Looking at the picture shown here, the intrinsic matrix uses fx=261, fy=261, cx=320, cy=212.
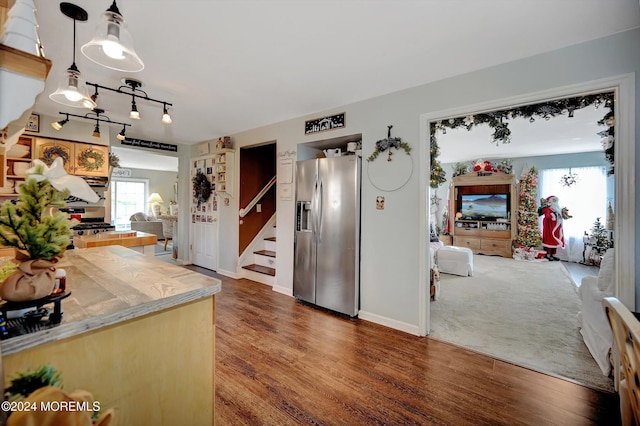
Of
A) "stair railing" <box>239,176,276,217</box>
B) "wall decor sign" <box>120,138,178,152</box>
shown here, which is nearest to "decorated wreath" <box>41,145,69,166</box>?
"wall decor sign" <box>120,138,178,152</box>

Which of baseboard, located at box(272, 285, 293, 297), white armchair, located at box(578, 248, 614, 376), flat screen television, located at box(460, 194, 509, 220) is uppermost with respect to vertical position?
flat screen television, located at box(460, 194, 509, 220)

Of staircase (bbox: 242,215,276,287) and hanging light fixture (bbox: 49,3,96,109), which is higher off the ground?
hanging light fixture (bbox: 49,3,96,109)

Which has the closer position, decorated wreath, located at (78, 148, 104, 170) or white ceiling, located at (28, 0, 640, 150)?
white ceiling, located at (28, 0, 640, 150)

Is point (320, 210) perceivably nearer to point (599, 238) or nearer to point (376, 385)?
point (376, 385)

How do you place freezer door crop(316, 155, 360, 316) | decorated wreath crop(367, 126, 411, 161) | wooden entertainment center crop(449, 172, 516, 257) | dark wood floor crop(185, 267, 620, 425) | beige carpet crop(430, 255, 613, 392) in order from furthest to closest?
1. wooden entertainment center crop(449, 172, 516, 257)
2. freezer door crop(316, 155, 360, 316)
3. decorated wreath crop(367, 126, 411, 161)
4. beige carpet crop(430, 255, 613, 392)
5. dark wood floor crop(185, 267, 620, 425)

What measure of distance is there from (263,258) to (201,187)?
75.8 inches

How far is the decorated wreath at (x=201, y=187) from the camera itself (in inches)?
204

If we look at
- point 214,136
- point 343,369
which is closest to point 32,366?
point 343,369

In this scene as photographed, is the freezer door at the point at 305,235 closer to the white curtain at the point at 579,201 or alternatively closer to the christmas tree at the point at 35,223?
the christmas tree at the point at 35,223

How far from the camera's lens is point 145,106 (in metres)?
3.39

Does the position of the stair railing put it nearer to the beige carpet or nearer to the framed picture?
the framed picture

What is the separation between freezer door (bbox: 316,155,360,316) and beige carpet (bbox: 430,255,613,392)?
3.40 ft

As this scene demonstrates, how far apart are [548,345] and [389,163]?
233 centimetres

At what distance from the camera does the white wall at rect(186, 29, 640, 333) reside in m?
1.93
